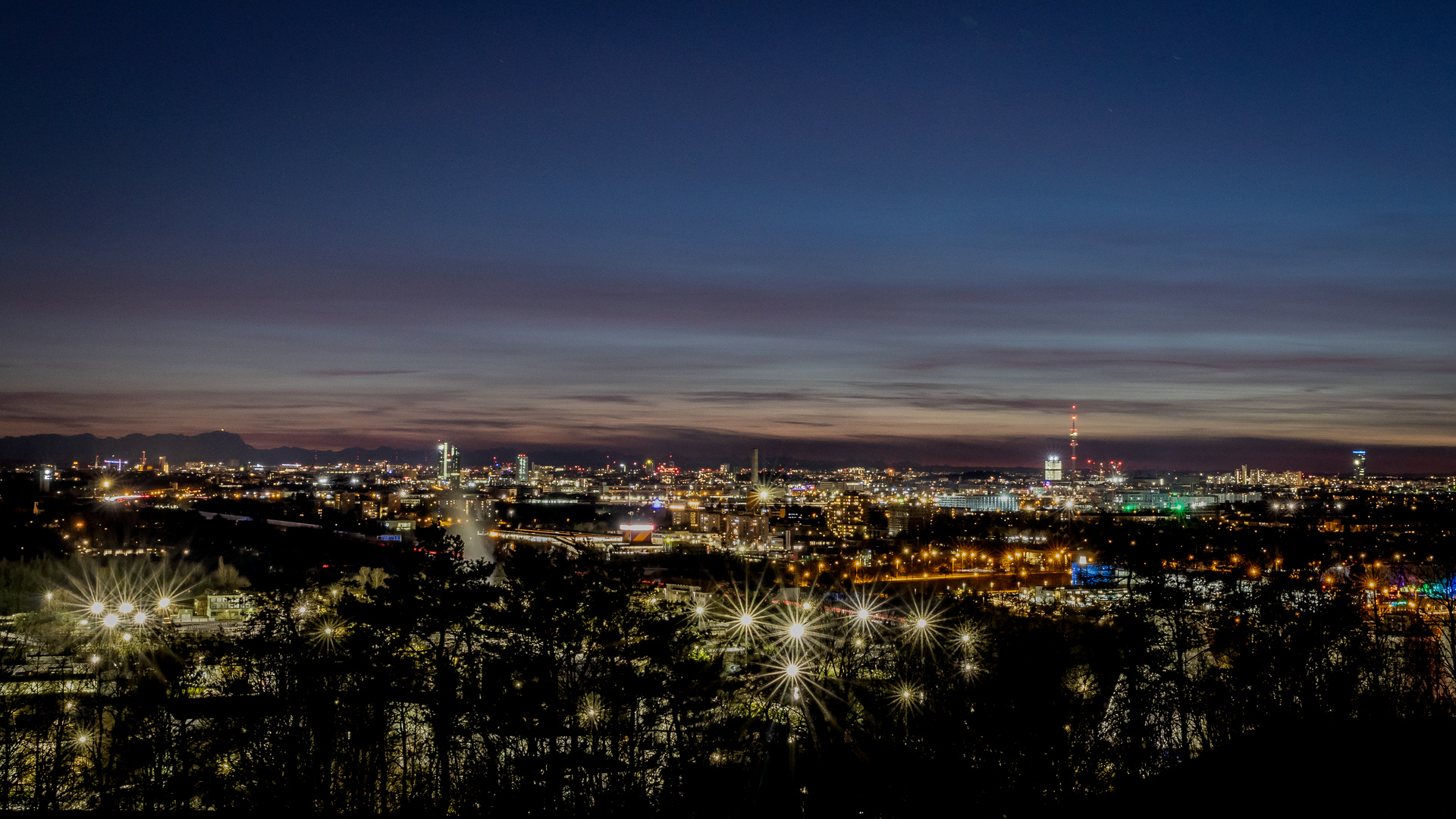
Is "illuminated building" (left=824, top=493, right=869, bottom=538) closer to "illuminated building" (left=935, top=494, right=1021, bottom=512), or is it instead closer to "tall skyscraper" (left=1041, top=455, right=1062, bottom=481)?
"illuminated building" (left=935, top=494, right=1021, bottom=512)

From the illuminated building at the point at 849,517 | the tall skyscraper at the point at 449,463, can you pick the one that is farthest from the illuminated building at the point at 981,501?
the tall skyscraper at the point at 449,463

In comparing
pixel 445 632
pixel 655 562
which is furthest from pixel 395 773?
pixel 655 562

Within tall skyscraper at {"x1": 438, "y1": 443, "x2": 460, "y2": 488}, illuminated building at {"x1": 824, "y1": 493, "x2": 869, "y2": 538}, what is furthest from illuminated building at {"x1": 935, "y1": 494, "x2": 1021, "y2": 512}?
tall skyscraper at {"x1": 438, "y1": 443, "x2": 460, "y2": 488}

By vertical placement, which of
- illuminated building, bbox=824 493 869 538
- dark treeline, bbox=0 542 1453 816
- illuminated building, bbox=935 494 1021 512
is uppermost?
dark treeline, bbox=0 542 1453 816

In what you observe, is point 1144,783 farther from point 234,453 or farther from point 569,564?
point 234,453

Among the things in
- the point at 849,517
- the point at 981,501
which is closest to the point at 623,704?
the point at 849,517

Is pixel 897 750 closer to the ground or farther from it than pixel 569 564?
closer to the ground
